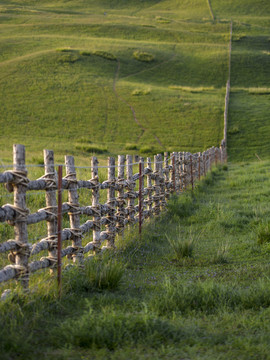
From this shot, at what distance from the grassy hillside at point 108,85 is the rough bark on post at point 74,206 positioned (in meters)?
15.5

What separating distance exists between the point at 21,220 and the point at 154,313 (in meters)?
1.60

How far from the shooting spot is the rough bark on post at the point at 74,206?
257 inches

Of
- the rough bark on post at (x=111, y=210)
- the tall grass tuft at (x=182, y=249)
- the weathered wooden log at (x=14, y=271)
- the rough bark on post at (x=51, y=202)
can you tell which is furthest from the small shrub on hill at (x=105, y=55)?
the weathered wooden log at (x=14, y=271)

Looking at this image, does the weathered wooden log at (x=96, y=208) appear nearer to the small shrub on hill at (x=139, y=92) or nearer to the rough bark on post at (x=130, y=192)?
the rough bark on post at (x=130, y=192)

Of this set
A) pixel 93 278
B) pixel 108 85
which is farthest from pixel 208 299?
pixel 108 85

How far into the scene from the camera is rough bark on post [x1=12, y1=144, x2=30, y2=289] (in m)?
5.18

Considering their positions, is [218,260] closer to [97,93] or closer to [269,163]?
[269,163]

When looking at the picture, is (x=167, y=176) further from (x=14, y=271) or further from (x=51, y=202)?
(x=14, y=271)

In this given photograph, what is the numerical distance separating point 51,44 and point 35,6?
54318 millimetres

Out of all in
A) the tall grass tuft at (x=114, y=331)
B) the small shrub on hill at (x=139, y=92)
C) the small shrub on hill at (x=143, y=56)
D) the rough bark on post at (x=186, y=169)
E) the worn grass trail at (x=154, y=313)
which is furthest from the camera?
the small shrub on hill at (x=143, y=56)

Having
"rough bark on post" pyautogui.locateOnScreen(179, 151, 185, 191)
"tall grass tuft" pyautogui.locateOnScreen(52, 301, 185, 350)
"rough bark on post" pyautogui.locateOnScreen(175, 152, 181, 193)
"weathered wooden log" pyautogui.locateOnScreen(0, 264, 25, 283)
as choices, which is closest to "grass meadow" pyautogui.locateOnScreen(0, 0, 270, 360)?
"tall grass tuft" pyautogui.locateOnScreen(52, 301, 185, 350)

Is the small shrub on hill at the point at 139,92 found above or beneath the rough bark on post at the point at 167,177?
above

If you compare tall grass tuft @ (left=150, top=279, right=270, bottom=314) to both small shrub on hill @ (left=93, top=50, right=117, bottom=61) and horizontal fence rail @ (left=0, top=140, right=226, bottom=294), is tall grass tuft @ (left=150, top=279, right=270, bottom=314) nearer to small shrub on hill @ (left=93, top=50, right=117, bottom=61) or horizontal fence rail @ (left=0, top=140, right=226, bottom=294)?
horizontal fence rail @ (left=0, top=140, right=226, bottom=294)

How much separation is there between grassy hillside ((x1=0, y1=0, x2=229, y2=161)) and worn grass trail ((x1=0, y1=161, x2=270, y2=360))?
15513mm
